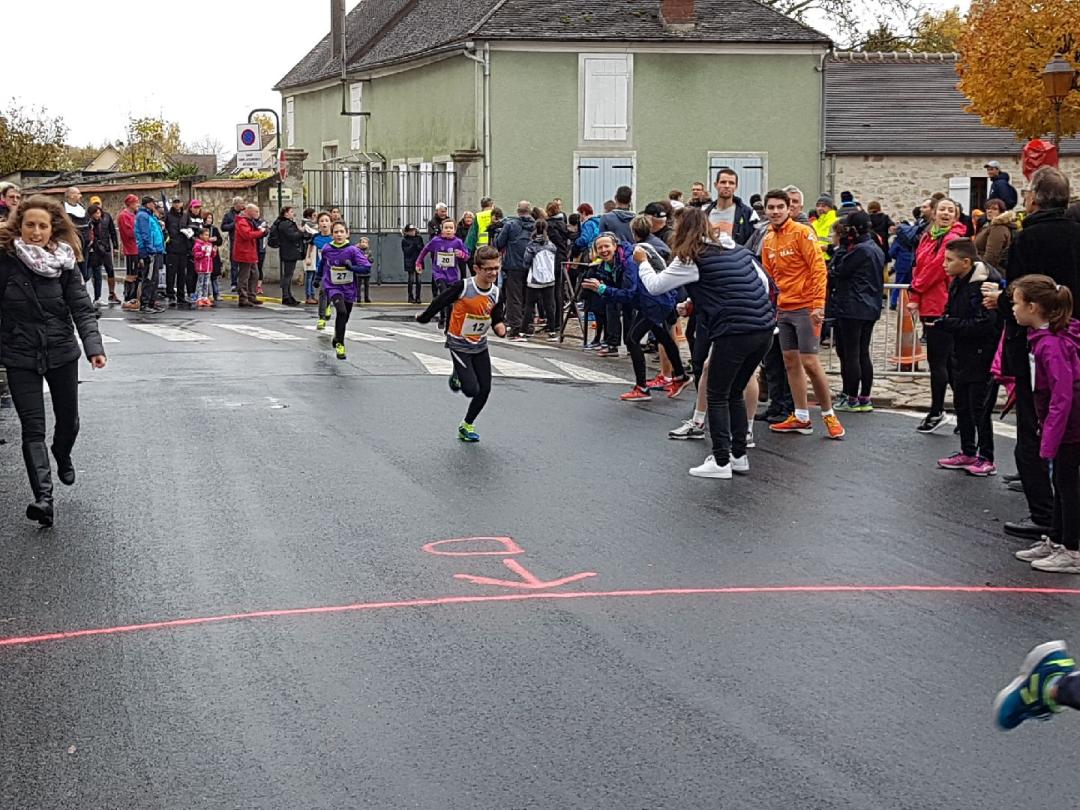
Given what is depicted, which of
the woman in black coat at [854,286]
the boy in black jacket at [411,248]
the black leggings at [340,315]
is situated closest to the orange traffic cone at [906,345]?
the woman in black coat at [854,286]

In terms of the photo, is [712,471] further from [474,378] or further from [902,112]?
[902,112]

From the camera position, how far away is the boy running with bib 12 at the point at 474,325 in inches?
499

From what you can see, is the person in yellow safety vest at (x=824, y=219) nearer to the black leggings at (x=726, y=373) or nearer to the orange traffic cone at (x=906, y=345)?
the orange traffic cone at (x=906, y=345)

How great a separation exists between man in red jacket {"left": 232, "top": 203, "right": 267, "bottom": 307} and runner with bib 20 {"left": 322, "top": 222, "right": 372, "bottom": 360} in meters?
9.09

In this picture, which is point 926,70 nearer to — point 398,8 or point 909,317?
point 398,8

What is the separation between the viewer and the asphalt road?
5195mm

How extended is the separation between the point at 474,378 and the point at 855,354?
384cm

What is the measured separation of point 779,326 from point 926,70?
1323 inches

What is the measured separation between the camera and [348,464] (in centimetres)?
1129

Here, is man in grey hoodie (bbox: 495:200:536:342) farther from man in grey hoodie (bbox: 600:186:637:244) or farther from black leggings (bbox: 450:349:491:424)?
black leggings (bbox: 450:349:491:424)

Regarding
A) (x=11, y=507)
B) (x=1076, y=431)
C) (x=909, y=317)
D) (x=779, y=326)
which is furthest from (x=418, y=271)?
(x=1076, y=431)

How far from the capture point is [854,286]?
1402 cm

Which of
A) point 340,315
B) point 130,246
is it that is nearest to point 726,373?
point 340,315

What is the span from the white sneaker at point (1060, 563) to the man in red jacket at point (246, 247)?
69.3 feet
